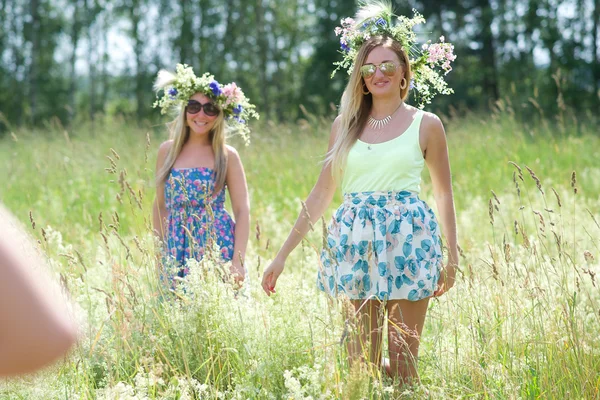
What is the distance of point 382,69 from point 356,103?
214 millimetres

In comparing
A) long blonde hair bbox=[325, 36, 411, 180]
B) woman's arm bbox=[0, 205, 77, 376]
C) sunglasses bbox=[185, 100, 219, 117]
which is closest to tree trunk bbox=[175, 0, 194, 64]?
sunglasses bbox=[185, 100, 219, 117]

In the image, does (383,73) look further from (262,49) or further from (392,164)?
(262,49)

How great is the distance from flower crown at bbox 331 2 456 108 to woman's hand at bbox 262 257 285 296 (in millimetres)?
1042

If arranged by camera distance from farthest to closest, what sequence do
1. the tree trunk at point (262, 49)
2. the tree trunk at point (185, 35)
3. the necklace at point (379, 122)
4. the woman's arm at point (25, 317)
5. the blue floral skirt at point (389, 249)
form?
the tree trunk at point (185, 35) < the tree trunk at point (262, 49) < the necklace at point (379, 122) < the blue floral skirt at point (389, 249) < the woman's arm at point (25, 317)

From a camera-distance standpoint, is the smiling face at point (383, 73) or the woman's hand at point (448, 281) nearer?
the woman's hand at point (448, 281)

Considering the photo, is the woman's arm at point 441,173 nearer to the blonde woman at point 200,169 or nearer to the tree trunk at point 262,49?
the blonde woman at point 200,169

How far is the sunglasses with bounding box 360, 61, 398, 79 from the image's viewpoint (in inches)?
129

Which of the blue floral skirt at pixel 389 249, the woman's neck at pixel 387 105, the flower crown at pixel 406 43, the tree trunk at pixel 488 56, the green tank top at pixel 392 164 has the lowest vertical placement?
the blue floral skirt at pixel 389 249

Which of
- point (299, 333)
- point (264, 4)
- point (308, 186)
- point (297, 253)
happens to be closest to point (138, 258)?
point (297, 253)

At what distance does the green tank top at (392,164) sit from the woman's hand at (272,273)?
0.50 metres

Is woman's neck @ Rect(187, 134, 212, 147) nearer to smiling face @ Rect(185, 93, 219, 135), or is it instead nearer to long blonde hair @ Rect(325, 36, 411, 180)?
smiling face @ Rect(185, 93, 219, 135)

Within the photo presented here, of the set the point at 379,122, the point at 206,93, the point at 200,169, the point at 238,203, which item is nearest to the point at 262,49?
the point at 206,93

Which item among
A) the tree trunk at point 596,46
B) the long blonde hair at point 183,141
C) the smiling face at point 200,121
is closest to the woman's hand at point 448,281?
the long blonde hair at point 183,141

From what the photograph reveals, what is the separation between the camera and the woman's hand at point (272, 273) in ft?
10.3
